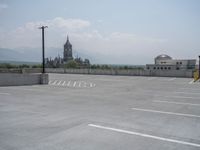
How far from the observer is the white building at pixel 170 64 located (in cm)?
7070

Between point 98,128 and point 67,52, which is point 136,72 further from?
point 67,52

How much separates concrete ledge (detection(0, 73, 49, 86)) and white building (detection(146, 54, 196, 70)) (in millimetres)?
57223

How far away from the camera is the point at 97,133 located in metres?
5.00

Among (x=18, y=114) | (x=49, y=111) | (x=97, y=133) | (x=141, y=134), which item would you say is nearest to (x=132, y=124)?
(x=141, y=134)

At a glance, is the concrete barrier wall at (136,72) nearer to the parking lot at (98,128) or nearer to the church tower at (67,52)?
the parking lot at (98,128)

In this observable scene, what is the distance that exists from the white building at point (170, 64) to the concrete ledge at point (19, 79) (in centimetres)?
5722

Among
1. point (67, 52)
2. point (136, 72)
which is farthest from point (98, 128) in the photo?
point (67, 52)

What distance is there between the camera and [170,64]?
79.2 metres

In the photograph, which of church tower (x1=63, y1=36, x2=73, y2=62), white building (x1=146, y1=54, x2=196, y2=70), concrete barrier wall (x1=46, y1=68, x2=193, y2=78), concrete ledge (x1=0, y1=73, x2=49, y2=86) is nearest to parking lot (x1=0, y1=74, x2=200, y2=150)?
concrete ledge (x1=0, y1=73, x2=49, y2=86)

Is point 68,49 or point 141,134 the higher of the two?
point 68,49

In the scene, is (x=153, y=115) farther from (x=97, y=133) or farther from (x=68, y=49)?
(x=68, y=49)

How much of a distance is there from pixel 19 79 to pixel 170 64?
234 ft

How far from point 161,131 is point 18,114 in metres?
4.80

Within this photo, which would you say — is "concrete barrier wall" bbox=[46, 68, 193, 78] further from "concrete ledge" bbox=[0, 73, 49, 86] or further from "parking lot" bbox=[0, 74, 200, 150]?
"parking lot" bbox=[0, 74, 200, 150]
